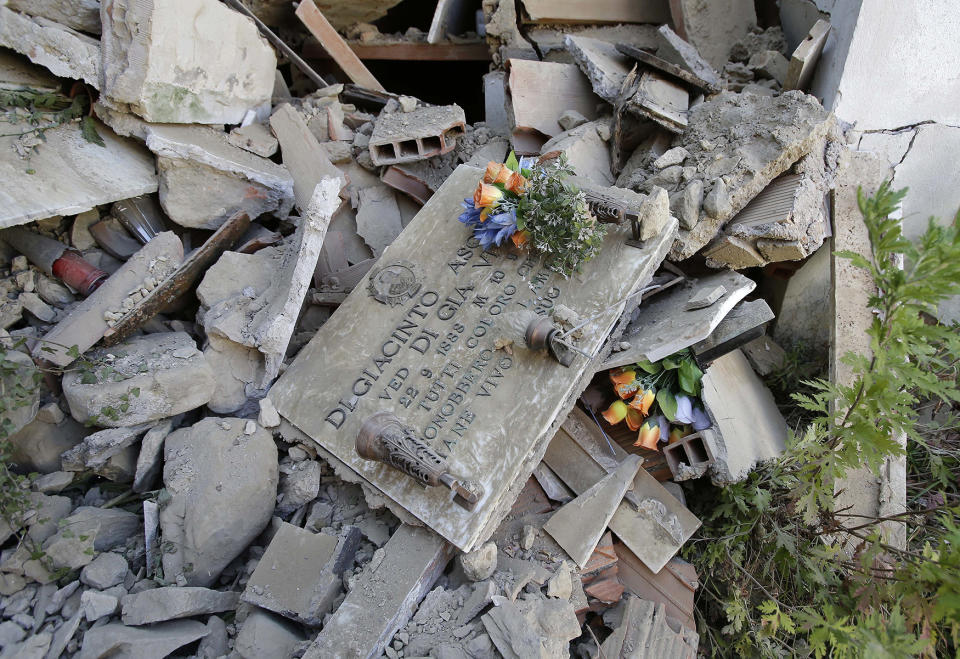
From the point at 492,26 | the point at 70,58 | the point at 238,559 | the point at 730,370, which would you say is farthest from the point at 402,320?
the point at 492,26

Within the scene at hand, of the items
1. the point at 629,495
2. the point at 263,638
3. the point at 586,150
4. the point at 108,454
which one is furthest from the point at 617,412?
the point at 108,454

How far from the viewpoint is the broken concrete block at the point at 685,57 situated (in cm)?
400

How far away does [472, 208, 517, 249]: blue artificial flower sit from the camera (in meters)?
3.22

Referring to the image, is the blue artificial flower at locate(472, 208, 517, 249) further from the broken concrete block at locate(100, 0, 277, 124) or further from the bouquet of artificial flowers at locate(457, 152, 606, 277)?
the broken concrete block at locate(100, 0, 277, 124)

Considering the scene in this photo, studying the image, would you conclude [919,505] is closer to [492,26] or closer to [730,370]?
[730,370]

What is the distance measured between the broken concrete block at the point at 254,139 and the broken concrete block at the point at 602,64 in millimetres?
2130

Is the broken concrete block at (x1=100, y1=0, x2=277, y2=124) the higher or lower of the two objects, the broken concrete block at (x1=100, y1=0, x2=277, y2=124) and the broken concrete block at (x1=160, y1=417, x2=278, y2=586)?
the higher

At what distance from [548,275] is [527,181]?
503mm

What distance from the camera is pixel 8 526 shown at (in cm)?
269

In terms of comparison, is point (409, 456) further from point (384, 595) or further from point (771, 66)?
point (771, 66)

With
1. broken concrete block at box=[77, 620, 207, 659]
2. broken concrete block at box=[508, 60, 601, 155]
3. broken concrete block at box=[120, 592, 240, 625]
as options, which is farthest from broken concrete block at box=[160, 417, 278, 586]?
broken concrete block at box=[508, 60, 601, 155]

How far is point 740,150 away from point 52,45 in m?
3.70

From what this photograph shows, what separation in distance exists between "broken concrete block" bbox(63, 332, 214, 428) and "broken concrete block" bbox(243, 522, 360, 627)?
2.76 ft

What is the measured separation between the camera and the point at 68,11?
3365 millimetres
